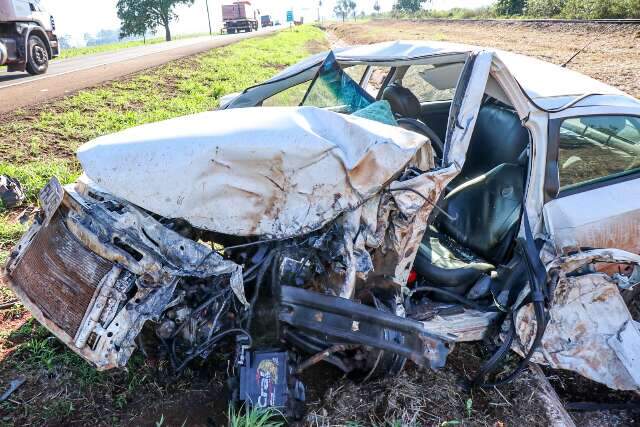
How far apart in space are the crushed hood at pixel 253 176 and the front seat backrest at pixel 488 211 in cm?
86

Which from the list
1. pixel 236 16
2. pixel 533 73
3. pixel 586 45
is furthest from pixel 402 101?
pixel 236 16

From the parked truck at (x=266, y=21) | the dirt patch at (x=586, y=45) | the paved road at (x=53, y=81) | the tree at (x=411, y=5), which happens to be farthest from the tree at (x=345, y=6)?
the paved road at (x=53, y=81)

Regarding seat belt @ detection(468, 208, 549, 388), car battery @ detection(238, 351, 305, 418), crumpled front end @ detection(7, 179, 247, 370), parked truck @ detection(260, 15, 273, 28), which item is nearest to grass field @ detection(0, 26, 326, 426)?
car battery @ detection(238, 351, 305, 418)

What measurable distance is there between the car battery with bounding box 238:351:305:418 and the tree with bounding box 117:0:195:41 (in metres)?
50.9

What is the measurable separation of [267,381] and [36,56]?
1250 centimetres

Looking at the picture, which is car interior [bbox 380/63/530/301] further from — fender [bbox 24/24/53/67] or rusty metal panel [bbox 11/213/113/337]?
fender [bbox 24/24/53/67]

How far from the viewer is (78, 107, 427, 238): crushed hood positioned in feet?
7.64

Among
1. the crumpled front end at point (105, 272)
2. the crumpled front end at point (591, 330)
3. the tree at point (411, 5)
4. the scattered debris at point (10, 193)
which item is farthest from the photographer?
the tree at point (411, 5)

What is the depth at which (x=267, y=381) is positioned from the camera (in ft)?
7.74

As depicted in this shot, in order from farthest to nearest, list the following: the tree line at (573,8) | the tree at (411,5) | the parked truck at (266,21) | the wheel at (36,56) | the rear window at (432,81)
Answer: the tree at (411,5) → the parked truck at (266,21) → the tree line at (573,8) → the wheel at (36,56) → the rear window at (432,81)

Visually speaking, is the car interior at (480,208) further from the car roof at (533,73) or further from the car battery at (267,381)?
the car battery at (267,381)

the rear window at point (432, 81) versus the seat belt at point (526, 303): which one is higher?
the rear window at point (432, 81)

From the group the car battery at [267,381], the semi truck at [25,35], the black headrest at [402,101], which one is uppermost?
the semi truck at [25,35]

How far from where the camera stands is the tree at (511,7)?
3962 cm
